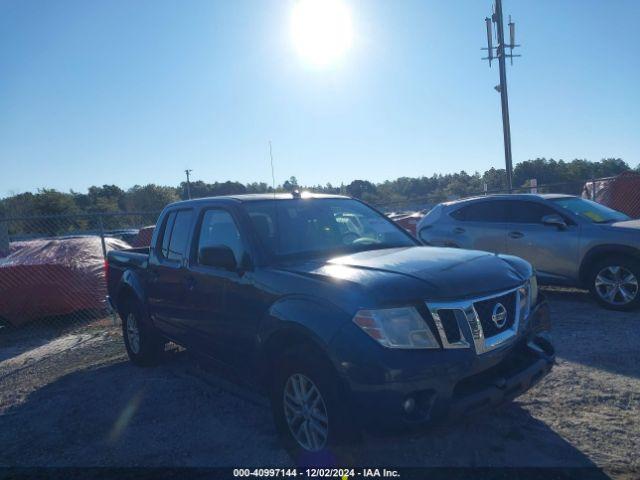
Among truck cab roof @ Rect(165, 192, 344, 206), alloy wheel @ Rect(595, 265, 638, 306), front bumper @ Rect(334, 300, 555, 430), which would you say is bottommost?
alloy wheel @ Rect(595, 265, 638, 306)

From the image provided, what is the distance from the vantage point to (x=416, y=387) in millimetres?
2811

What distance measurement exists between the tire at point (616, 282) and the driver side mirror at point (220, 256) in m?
5.62

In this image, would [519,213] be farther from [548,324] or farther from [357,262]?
[357,262]

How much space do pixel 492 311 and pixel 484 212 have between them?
598 centimetres

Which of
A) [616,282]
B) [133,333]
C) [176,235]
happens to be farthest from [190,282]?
[616,282]

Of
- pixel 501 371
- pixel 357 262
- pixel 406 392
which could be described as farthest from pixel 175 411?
pixel 501 371

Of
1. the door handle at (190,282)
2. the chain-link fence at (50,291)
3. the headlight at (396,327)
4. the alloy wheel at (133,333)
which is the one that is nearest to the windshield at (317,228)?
the door handle at (190,282)

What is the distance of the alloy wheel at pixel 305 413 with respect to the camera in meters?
3.19

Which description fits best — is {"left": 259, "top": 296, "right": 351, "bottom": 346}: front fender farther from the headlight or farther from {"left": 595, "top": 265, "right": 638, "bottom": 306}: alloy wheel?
{"left": 595, "top": 265, "right": 638, "bottom": 306}: alloy wheel

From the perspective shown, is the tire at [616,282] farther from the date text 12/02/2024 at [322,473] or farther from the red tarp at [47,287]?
the red tarp at [47,287]

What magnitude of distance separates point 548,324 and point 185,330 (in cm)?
319

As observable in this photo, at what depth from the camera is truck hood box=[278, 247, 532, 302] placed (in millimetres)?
3045

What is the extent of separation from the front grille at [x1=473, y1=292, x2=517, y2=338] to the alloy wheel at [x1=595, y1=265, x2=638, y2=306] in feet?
14.7

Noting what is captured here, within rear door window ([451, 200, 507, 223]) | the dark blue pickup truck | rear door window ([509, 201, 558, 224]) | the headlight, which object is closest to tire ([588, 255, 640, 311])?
rear door window ([509, 201, 558, 224])
